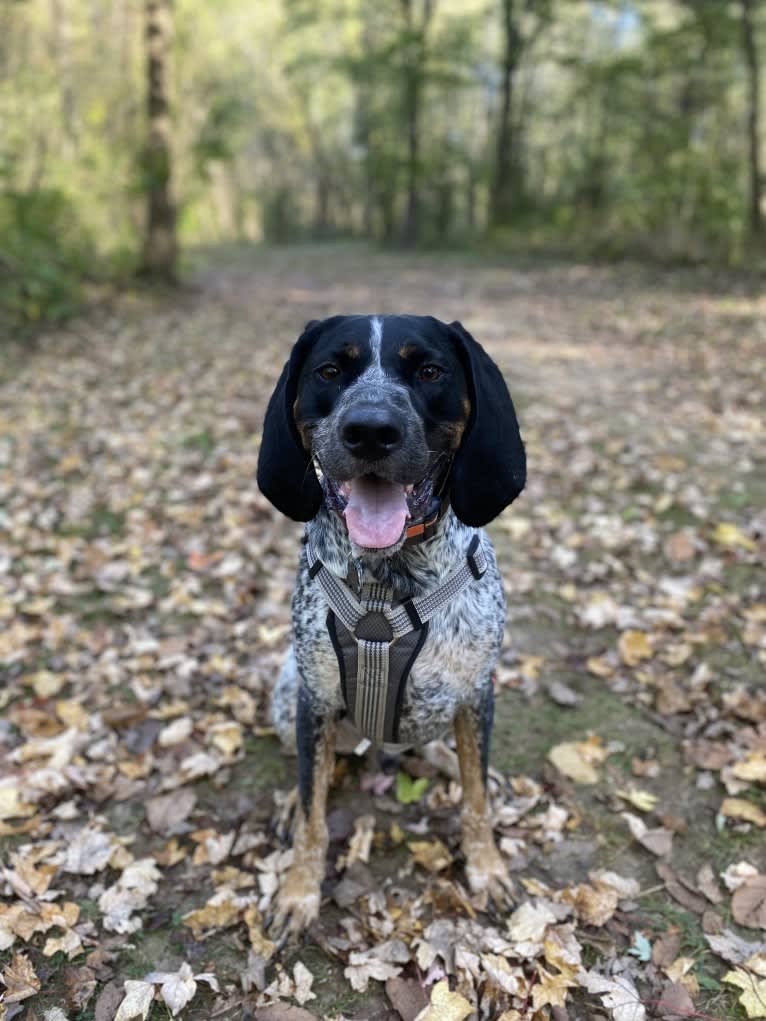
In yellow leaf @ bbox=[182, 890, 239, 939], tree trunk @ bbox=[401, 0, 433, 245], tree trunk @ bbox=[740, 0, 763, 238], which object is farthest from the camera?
tree trunk @ bbox=[401, 0, 433, 245]

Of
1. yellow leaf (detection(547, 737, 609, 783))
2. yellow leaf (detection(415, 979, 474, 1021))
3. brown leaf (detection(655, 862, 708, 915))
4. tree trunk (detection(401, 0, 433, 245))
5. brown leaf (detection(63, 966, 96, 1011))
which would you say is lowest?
brown leaf (detection(63, 966, 96, 1011))

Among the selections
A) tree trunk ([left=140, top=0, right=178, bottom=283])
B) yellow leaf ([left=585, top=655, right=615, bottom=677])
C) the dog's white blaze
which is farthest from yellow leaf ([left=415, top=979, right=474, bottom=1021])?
tree trunk ([left=140, top=0, right=178, bottom=283])

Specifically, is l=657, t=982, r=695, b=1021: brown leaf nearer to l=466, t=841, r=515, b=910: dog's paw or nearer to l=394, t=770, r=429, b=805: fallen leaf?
l=466, t=841, r=515, b=910: dog's paw

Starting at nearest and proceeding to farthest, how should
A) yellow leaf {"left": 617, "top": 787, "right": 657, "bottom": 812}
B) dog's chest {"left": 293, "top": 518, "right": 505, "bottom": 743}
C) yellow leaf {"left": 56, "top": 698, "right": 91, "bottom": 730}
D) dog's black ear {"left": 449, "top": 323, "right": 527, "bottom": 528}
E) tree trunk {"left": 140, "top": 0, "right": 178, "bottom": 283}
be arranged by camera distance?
dog's black ear {"left": 449, "top": 323, "right": 527, "bottom": 528}, dog's chest {"left": 293, "top": 518, "right": 505, "bottom": 743}, yellow leaf {"left": 617, "top": 787, "right": 657, "bottom": 812}, yellow leaf {"left": 56, "top": 698, "right": 91, "bottom": 730}, tree trunk {"left": 140, "top": 0, "right": 178, "bottom": 283}

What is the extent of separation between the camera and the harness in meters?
2.67

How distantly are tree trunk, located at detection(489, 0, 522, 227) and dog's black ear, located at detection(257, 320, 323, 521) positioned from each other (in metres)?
24.8

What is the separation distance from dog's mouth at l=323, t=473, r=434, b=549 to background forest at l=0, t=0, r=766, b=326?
35.1 ft

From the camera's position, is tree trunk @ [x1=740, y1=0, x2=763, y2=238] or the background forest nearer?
the background forest

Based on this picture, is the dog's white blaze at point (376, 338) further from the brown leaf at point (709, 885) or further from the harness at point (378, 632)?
the brown leaf at point (709, 885)

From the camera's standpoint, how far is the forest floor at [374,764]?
2768 mm

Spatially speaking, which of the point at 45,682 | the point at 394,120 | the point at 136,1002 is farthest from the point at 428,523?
the point at 394,120

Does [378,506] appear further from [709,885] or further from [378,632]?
[709,885]

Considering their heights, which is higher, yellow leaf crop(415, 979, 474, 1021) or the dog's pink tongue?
the dog's pink tongue

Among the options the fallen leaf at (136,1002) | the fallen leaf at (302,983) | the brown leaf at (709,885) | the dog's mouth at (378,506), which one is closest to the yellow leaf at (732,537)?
the brown leaf at (709,885)
